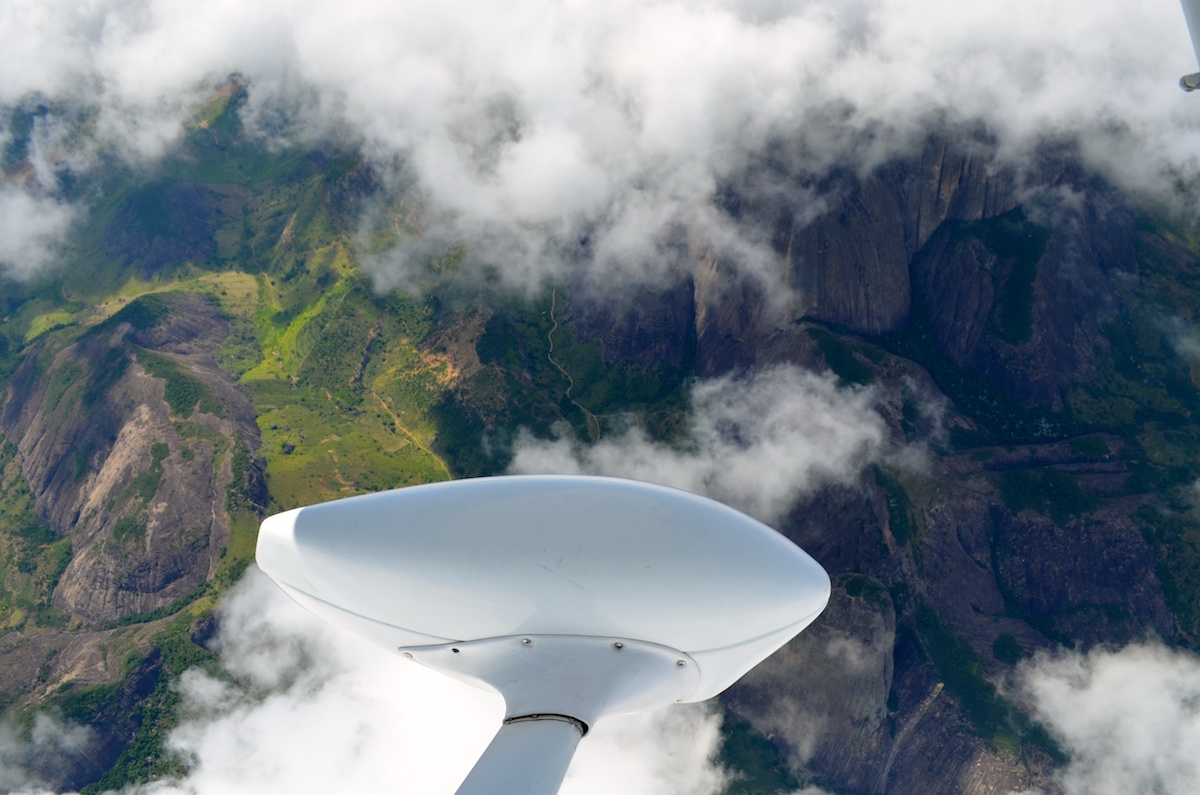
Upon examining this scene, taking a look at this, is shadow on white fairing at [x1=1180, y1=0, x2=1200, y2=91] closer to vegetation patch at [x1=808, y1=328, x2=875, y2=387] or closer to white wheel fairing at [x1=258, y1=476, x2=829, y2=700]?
white wheel fairing at [x1=258, y1=476, x2=829, y2=700]

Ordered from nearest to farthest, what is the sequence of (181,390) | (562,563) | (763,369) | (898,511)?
(562,563)
(898,511)
(763,369)
(181,390)

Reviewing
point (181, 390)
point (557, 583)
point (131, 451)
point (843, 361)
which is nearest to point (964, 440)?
point (843, 361)

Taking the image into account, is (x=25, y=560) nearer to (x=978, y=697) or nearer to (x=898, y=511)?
(x=898, y=511)

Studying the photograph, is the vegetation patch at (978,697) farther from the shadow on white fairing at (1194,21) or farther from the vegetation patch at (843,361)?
the shadow on white fairing at (1194,21)

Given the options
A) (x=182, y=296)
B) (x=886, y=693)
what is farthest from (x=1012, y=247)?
(x=182, y=296)

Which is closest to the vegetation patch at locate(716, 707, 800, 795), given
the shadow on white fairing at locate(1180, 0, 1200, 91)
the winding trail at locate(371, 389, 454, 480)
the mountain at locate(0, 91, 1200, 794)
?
the mountain at locate(0, 91, 1200, 794)

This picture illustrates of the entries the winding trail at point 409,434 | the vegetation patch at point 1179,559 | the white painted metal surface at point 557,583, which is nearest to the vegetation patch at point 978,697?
the vegetation patch at point 1179,559
